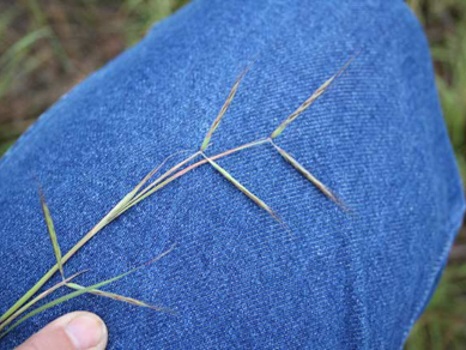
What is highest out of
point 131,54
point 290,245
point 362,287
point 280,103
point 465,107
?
point 131,54

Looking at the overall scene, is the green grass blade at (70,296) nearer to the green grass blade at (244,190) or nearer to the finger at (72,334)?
the finger at (72,334)

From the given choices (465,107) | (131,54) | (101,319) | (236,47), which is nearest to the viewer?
(101,319)

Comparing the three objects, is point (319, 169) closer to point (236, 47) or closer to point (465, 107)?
point (236, 47)

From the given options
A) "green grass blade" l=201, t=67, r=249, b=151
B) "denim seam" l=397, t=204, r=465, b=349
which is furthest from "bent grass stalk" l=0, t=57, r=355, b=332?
"denim seam" l=397, t=204, r=465, b=349

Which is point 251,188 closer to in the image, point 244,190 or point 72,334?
point 244,190

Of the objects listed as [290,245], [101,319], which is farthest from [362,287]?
[101,319]

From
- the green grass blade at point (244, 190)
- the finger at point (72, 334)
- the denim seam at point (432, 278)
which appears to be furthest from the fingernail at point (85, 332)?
the denim seam at point (432, 278)

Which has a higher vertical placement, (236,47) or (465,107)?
(236,47)

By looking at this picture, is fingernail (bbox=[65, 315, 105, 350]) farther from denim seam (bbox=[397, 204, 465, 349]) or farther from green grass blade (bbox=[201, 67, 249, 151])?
denim seam (bbox=[397, 204, 465, 349])
